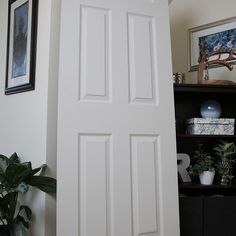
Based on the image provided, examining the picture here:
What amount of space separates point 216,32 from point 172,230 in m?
1.58

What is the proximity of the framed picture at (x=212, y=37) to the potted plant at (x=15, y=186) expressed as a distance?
1.53 m

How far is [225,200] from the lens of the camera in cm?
161

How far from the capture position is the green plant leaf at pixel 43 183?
1.37 metres

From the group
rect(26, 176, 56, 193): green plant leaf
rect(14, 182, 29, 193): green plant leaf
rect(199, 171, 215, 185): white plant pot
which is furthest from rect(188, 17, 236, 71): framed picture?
rect(14, 182, 29, 193): green plant leaf

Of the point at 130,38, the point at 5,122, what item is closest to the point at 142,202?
the point at 130,38

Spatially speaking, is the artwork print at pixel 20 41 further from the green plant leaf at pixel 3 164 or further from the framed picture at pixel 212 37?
the framed picture at pixel 212 37

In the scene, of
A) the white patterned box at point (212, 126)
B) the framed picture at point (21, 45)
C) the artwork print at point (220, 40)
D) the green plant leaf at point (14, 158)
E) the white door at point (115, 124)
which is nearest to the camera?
the white door at point (115, 124)

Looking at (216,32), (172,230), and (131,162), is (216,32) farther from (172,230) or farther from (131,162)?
(172,230)

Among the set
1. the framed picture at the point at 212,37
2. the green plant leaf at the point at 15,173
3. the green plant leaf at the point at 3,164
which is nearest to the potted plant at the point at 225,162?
the framed picture at the point at 212,37

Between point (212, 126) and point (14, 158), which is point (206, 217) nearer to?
point (212, 126)

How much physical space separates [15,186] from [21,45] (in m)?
0.97

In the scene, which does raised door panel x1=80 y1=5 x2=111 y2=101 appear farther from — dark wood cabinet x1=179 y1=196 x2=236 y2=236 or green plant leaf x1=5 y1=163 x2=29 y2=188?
dark wood cabinet x1=179 y1=196 x2=236 y2=236

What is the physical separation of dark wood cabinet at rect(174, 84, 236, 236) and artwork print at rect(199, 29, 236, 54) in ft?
1.37

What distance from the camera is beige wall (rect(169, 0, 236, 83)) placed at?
82.0 inches
